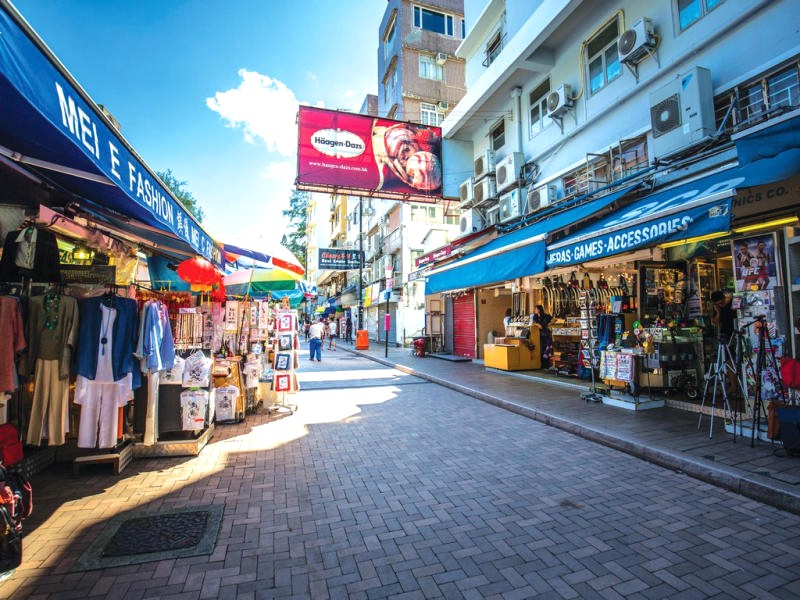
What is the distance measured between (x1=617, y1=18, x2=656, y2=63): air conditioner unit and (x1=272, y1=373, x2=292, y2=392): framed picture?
10018 millimetres

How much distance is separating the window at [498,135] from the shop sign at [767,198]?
9.43 metres

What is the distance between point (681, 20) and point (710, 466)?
8.53m

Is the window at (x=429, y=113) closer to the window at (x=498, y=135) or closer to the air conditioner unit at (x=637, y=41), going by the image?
the window at (x=498, y=135)

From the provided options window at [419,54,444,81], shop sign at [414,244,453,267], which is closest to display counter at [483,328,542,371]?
shop sign at [414,244,453,267]

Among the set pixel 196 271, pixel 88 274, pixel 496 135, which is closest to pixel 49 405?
pixel 88 274

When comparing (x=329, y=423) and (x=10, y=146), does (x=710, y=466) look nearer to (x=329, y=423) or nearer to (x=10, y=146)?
(x=329, y=423)

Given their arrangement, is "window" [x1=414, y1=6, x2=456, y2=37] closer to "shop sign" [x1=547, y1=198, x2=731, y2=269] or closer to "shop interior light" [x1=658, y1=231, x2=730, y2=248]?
"shop interior light" [x1=658, y1=231, x2=730, y2=248]

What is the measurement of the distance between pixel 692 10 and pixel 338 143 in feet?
31.7

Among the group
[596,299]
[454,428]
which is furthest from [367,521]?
[596,299]

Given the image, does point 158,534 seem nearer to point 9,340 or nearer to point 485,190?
point 9,340

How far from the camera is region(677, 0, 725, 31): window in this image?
7352mm

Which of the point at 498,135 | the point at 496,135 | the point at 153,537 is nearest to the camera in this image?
the point at 153,537

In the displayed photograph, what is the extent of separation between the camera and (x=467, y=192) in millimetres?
15000

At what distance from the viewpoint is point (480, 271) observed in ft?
34.6
